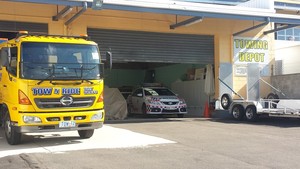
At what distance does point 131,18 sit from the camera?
62.4 ft

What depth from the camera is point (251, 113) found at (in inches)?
703

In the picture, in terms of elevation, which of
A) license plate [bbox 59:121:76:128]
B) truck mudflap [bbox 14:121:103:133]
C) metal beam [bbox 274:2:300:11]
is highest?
metal beam [bbox 274:2:300:11]

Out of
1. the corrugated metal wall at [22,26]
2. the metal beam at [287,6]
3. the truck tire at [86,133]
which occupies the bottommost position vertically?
the truck tire at [86,133]

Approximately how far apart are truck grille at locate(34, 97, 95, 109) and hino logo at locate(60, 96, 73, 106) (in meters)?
0.05

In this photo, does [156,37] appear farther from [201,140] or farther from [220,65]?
[201,140]

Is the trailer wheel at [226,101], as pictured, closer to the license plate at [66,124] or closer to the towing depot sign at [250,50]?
the towing depot sign at [250,50]

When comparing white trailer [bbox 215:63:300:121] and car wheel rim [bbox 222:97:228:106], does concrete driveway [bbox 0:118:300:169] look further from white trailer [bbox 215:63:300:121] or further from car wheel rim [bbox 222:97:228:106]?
car wheel rim [bbox 222:97:228:106]

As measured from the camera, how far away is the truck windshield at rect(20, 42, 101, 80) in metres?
10.2

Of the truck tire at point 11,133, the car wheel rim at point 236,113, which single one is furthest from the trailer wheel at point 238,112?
the truck tire at point 11,133

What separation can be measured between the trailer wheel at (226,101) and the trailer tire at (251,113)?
1231 mm

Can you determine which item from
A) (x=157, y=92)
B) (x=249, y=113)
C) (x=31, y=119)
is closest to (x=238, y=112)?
(x=249, y=113)

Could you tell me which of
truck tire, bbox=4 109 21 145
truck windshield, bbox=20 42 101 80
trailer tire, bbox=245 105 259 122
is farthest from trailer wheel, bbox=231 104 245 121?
truck tire, bbox=4 109 21 145

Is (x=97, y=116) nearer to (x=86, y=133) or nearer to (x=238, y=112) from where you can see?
(x=86, y=133)

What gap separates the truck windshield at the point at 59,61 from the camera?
33.5ft
